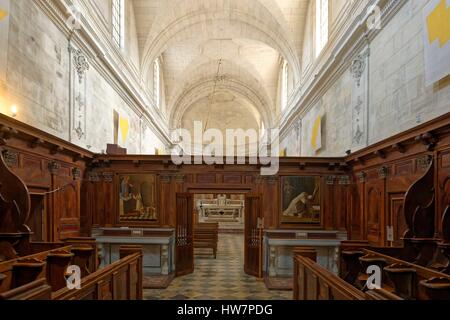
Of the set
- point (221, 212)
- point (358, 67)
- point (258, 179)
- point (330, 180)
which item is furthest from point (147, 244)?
point (221, 212)

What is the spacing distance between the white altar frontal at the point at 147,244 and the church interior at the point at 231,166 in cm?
4

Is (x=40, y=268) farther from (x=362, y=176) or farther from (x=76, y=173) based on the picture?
(x=362, y=176)

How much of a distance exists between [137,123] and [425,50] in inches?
522

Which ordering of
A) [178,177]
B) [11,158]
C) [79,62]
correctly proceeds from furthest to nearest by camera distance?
[178,177] < [79,62] < [11,158]

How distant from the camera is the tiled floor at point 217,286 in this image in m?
8.29

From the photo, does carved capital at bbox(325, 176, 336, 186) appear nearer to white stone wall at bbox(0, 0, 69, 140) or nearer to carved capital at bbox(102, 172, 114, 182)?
carved capital at bbox(102, 172, 114, 182)

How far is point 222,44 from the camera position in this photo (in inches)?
857

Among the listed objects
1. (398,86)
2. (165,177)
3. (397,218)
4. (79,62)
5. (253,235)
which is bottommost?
(253,235)

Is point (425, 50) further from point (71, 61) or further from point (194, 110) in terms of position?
point (194, 110)

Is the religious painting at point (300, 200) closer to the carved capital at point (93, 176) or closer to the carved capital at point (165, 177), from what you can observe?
the carved capital at point (165, 177)

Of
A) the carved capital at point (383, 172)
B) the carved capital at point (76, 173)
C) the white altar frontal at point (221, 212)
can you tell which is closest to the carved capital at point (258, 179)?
the carved capital at point (383, 172)

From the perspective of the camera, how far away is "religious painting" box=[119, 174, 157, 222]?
1070 centimetres

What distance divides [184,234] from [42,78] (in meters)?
5.54
